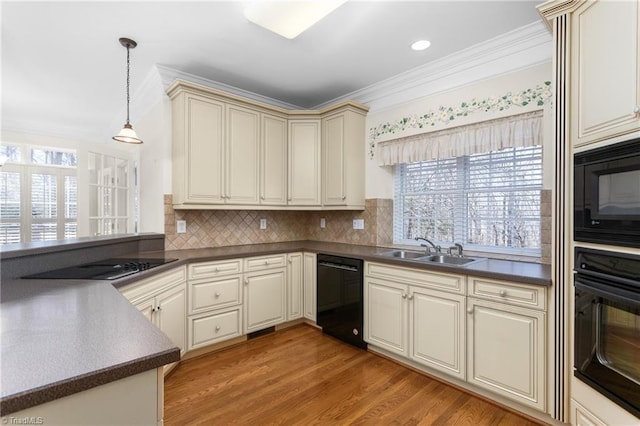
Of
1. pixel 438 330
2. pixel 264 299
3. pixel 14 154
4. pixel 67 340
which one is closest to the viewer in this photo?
pixel 67 340

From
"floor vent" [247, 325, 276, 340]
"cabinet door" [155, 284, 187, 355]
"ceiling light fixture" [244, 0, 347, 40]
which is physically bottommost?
"floor vent" [247, 325, 276, 340]

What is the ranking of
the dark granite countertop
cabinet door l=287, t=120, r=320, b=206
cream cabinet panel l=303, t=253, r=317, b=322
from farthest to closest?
cabinet door l=287, t=120, r=320, b=206 < cream cabinet panel l=303, t=253, r=317, b=322 < the dark granite countertop

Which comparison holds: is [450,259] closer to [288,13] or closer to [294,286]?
[294,286]

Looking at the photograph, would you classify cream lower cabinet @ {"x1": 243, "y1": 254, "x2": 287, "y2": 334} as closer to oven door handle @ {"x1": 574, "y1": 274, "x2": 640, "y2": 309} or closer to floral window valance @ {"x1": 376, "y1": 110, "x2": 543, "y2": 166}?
floral window valance @ {"x1": 376, "y1": 110, "x2": 543, "y2": 166}

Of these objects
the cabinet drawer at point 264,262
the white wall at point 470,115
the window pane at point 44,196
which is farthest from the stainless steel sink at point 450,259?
A: the window pane at point 44,196

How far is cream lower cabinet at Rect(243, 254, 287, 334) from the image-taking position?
9.63 feet

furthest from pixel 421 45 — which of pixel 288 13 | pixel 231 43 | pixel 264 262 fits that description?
pixel 264 262

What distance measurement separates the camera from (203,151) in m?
2.91

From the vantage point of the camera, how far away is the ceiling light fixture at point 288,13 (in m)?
1.87

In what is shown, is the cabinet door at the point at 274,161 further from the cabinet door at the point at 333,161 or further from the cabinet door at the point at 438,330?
the cabinet door at the point at 438,330

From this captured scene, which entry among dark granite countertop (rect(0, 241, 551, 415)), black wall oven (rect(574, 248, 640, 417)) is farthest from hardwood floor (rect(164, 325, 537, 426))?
dark granite countertop (rect(0, 241, 551, 415))

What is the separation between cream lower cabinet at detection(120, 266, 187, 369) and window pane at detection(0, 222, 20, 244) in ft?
10.9

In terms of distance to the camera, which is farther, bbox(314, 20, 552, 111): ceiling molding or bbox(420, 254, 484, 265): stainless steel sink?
bbox(420, 254, 484, 265): stainless steel sink

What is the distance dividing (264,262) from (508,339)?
2063 mm
